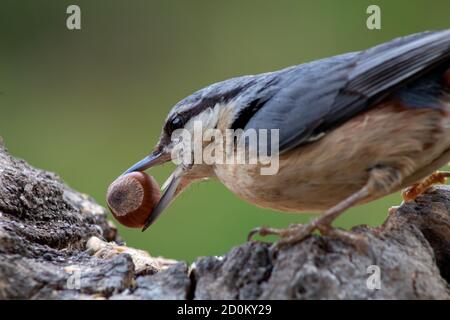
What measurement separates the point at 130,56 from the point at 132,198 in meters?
3.23

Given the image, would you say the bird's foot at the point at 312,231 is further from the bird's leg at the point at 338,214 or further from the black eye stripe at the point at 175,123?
the black eye stripe at the point at 175,123

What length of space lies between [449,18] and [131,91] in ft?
7.51

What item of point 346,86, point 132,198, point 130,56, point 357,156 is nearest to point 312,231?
point 357,156

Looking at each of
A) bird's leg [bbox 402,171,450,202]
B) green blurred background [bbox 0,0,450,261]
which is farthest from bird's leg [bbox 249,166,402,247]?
green blurred background [bbox 0,0,450,261]

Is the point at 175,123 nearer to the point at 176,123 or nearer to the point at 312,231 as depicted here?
the point at 176,123

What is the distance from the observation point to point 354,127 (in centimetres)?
261

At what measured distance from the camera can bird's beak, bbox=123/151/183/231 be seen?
317cm

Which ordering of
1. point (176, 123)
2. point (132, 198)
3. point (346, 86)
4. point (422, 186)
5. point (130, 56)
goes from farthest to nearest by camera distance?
1. point (130, 56)
2. point (176, 123)
3. point (132, 198)
4. point (422, 186)
5. point (346, 86)

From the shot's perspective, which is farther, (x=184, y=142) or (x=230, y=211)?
(x=230, y=211)

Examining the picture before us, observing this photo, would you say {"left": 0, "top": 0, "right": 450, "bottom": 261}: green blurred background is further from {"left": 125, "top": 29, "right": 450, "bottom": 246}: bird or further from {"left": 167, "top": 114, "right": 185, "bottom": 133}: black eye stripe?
{"left": 125, "top": 29, "right": 450, "bottom": 246}: bird

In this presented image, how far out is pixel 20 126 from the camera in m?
5.74
